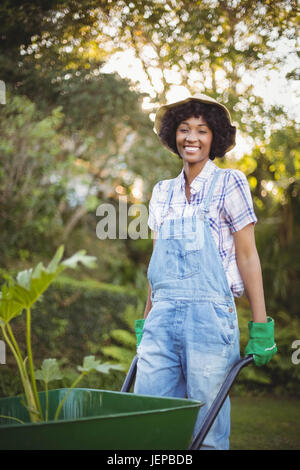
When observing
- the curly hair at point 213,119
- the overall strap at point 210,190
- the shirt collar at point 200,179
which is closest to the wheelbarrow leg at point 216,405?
the overall strap at point 210,190

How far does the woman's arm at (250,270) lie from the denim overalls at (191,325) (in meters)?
A: 0.09

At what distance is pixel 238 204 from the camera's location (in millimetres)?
2332

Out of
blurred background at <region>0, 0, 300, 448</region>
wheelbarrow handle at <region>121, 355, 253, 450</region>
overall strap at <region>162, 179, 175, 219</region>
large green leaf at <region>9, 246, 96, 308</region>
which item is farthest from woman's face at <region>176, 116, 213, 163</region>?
blurred background at <region>0, 0, 300, 448</region>

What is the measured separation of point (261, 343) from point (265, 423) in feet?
11.1

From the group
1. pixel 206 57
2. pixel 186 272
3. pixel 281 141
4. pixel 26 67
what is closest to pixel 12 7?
pixel 26 67

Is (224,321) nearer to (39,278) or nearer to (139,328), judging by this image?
(139,328)

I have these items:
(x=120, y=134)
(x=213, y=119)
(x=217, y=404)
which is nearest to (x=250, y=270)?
(x=217, y=404)

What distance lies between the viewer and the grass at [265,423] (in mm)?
4609

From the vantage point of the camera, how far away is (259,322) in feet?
7.43

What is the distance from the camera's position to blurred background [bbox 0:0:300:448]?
3.82 meters

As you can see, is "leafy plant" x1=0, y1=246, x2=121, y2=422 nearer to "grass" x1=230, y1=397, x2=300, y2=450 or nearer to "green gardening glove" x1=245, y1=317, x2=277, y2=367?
"green gardening glove" x1=245, y1=317, x2=277, y2=367

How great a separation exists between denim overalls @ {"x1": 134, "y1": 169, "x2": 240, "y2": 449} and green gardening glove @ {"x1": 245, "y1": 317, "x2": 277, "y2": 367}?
8 centimetres

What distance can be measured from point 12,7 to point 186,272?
252 cm
